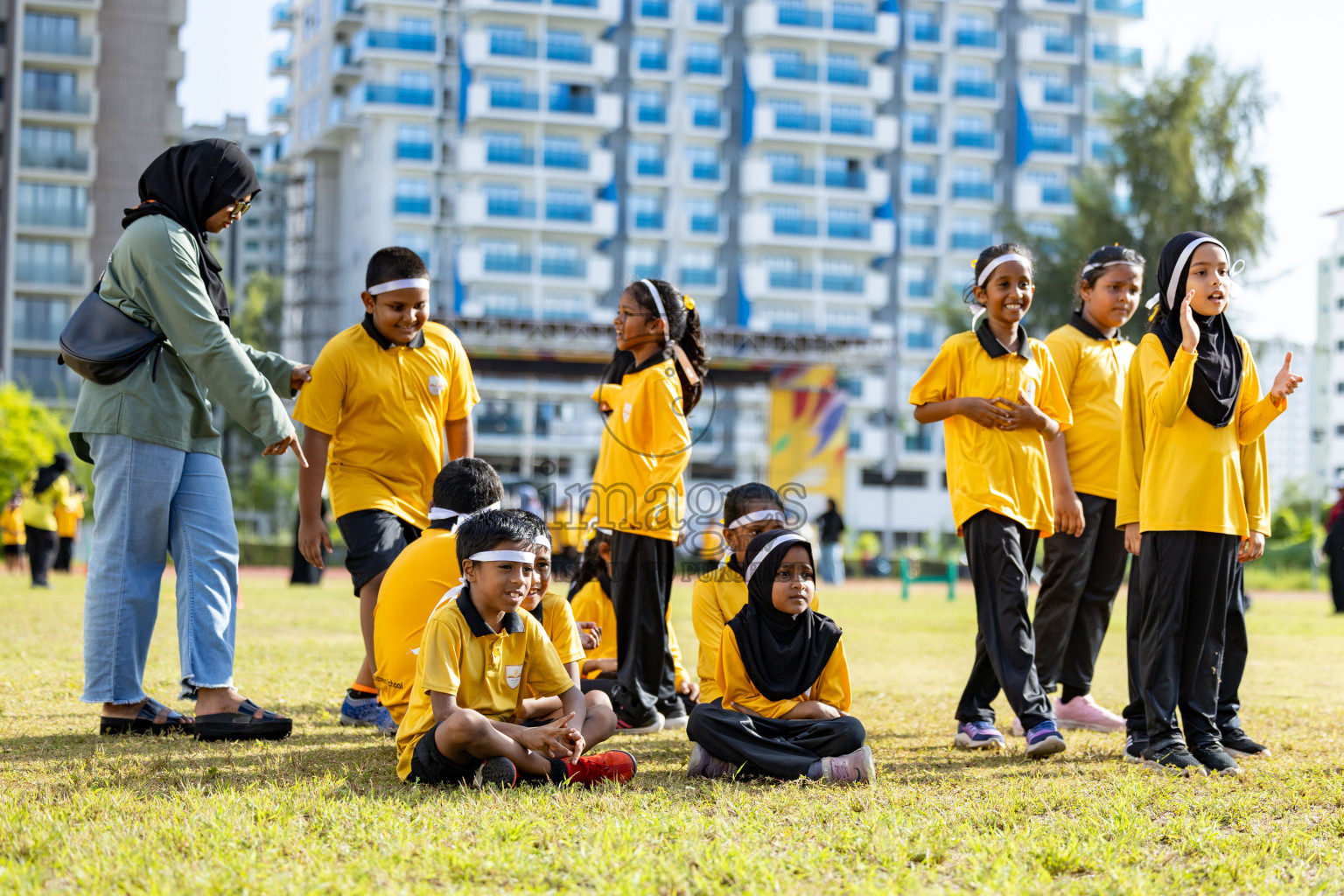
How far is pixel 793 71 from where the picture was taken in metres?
57.3

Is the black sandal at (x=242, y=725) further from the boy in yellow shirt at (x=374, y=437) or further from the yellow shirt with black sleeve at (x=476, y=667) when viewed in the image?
the yellow shirt with black sleeve at (x=476, y=667)

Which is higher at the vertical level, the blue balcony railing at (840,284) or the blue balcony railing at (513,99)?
the blue balcony railing at (513,99)

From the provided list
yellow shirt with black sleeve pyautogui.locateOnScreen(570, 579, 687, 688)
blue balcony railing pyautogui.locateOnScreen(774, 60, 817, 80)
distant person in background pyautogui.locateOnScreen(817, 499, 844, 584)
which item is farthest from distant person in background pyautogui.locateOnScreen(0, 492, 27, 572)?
blue balcony railing pyautogui.locateOnScreen(774, 60, 817, 80)

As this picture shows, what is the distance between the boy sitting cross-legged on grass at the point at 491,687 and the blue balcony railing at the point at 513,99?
51439 mm

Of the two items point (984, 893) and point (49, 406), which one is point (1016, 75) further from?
point (984, 893)

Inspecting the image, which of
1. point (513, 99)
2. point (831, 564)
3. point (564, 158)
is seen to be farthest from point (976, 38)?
point (831, 564)

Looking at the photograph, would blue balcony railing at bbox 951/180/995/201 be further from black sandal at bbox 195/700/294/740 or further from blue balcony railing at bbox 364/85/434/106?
black sandal at bbox 195/700/294/740

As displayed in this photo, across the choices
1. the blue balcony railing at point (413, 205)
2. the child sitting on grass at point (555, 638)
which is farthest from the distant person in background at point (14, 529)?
the blue balcony railing at point (413, 205)

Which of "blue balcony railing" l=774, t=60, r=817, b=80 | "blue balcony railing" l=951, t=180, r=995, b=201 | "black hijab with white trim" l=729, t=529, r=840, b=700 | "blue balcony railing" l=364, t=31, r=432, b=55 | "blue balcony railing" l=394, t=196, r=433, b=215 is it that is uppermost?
"blue balcony railing" l=774, t=60, r=817, b=80

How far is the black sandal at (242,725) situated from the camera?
16.1 ft

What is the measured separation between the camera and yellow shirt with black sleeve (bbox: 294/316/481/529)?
545 cm

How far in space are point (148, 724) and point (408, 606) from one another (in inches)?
43.8

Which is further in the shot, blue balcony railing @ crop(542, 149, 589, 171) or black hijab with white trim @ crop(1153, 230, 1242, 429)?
blue balcony railing @ crop(542, 149, 589, 171)

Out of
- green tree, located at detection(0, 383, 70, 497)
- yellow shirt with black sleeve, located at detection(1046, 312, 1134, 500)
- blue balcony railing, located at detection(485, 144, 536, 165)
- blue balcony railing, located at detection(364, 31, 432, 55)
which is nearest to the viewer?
yellow shirt with black sleeve, located at detection(1046, 312, 1134, 500)
